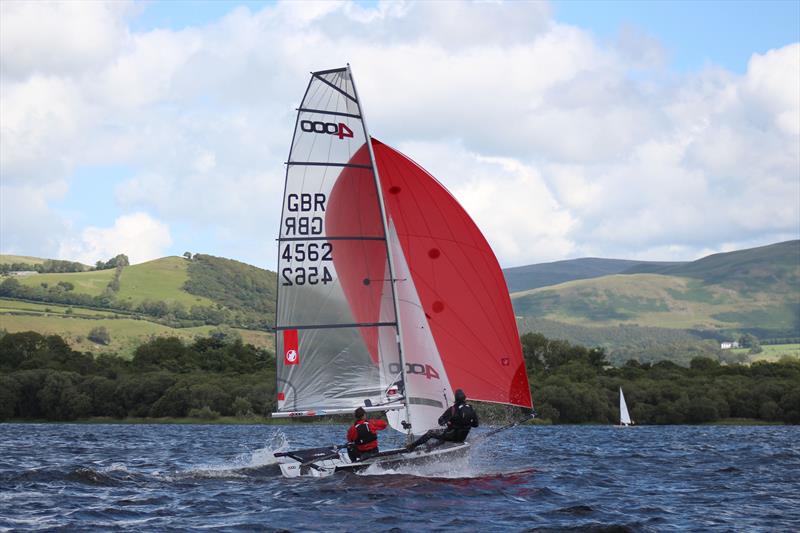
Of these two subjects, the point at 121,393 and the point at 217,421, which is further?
the point at 121,393

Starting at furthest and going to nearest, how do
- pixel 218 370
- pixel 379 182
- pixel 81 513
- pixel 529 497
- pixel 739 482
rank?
pixel 218 370 → pixel 739 482 → pixel 379 182 → pixel 529 497 → pixel 81 513

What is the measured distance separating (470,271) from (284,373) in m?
6.22

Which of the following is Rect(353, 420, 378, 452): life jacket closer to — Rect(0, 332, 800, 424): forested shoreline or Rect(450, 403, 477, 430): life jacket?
Rect(450, 403, 477, 430): life jacket

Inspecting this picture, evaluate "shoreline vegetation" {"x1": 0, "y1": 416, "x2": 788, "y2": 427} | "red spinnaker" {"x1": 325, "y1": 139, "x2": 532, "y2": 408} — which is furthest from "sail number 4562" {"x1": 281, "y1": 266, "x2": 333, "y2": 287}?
"shoreline vegetation" {"x1": 0, "y1": 416, "x2": 788, "y2": 427}

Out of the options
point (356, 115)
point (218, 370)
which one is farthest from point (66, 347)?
point (356, 115)

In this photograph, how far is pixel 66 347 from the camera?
128 m

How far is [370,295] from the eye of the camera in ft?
98.2

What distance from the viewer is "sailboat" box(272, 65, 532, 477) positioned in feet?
96.6

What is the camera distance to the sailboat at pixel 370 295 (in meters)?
29.4

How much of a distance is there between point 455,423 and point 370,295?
14.7 ft

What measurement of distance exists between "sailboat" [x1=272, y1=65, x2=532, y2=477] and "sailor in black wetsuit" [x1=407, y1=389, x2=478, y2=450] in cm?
32

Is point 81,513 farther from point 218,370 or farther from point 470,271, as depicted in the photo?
point 218,370

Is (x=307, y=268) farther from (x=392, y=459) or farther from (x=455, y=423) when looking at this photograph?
(x=455, y=423)

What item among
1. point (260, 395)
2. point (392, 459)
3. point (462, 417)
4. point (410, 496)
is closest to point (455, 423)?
point (462, 417)
